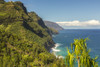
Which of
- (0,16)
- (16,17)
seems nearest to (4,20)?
(0,16)

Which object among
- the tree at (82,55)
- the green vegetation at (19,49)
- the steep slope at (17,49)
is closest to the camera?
the tree at (82,55)

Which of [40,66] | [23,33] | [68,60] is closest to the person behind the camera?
[68,60]

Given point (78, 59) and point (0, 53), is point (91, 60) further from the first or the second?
point (0, 53)

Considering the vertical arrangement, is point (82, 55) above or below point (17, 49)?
above

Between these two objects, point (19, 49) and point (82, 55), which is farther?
point (19, 49)

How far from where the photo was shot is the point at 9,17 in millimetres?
141250

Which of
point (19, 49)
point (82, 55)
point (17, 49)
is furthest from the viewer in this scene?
point (19, 49)

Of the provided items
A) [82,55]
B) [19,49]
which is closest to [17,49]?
[19,49]

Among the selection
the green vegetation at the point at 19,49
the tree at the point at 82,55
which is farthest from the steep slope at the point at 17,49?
the tree at the point at 82,55

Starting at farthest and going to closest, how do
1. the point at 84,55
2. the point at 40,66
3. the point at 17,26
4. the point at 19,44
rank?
1. the point at 17,26
2. the point at 19,44
3. the point at 40,66
4. the point at 84,55

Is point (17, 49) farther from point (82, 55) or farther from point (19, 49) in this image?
point (82, 55)

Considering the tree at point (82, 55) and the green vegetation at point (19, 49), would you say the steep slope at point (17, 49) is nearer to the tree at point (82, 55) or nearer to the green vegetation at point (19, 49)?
the green vegetation at point (19, 49)

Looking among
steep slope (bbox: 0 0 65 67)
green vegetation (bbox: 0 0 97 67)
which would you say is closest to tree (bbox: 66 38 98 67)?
green vegetation (bbox: 0 0 97 67)

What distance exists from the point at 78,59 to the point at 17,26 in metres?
132
